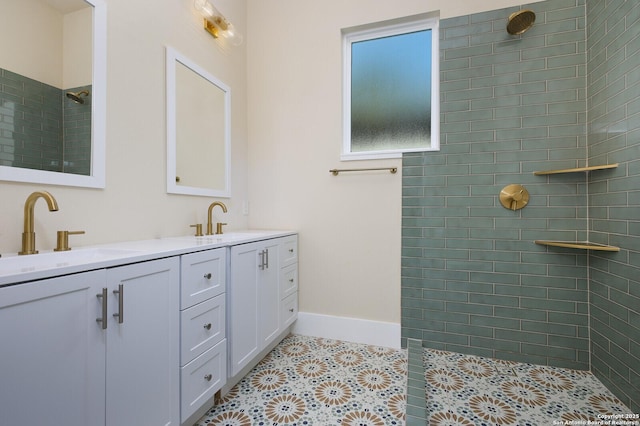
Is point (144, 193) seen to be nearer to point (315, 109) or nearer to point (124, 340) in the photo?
point (124, 340)

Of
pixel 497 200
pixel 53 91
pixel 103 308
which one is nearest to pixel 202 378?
pixel 103 308

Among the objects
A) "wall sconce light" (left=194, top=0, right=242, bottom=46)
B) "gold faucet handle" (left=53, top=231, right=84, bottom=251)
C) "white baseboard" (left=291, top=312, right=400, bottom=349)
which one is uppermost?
"wall sconce light" (left=194, top=0, right=242, bottom=46)

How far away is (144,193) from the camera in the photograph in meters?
1.63

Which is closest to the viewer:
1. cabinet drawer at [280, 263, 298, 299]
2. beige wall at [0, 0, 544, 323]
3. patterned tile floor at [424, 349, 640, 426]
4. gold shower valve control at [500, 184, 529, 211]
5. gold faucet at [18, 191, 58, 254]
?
gold faucet at [18, 191, 58, 254]

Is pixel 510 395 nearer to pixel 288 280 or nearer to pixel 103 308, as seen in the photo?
pixel 288 280

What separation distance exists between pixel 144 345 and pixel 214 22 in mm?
2182

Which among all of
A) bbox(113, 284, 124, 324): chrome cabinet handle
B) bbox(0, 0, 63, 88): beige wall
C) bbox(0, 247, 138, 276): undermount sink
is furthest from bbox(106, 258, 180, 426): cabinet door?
bbox(0, 0, 63, 88): beige wall

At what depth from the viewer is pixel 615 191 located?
1623 mm

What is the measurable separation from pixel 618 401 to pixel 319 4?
10.9 ft

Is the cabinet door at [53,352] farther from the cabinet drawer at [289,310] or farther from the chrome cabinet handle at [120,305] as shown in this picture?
the cabinet drawer at [289,310]

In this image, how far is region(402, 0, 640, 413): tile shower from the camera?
172cm

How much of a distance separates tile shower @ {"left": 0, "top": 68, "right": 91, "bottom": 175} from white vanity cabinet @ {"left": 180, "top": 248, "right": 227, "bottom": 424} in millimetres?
687

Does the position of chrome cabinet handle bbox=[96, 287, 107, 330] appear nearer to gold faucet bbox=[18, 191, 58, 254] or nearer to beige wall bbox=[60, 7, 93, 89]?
gold faucet bbox=[18, 191, 58, 254]

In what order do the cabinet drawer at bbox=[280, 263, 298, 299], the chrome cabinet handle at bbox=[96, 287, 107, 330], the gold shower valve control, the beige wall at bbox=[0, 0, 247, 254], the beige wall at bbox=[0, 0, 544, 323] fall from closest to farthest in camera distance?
the chrome cabinet handle at bbox=[96, 287, 107, 330]
the beige wall at bbox=[0, 0, 247, 254]
the beige wall at bbox=[0, 0, 544, 323]
the gold shower valve control
the cabinet drawer at bbox=[280, 263, 298, 299]
